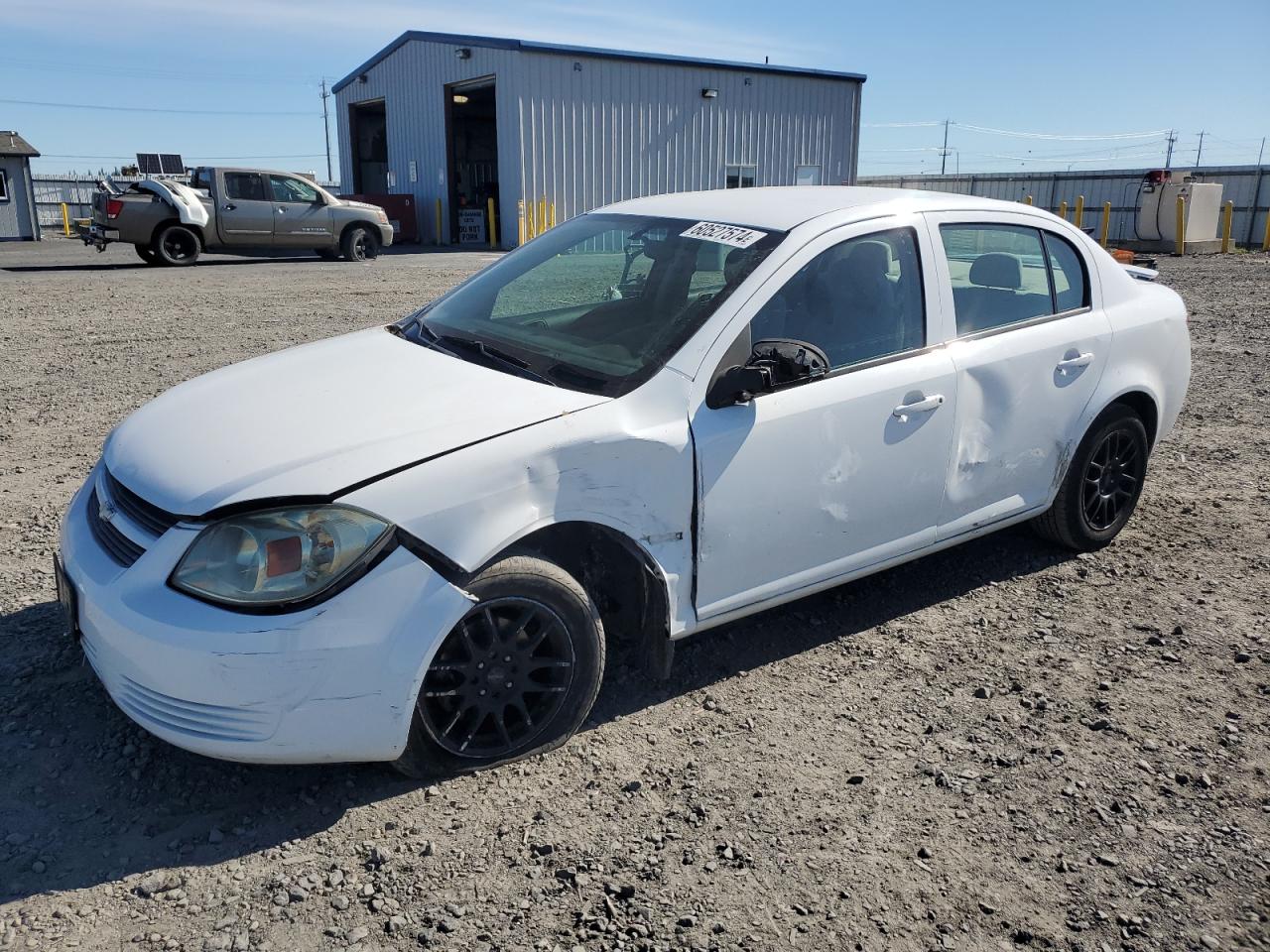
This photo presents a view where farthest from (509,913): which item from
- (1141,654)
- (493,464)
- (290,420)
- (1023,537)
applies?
(1023,537)

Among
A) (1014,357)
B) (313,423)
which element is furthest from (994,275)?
(313,423)

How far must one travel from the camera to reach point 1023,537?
16.6ft

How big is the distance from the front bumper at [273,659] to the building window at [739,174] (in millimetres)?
27855

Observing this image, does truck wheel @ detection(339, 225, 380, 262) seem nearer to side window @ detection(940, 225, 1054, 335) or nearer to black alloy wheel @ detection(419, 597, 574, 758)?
side window @ detection(940, 225, 1054, 335)

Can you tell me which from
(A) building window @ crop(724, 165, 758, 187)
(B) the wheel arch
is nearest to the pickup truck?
(A) building window @ crop(724, 165, 758, 187)

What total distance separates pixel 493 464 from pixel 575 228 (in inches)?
72.3

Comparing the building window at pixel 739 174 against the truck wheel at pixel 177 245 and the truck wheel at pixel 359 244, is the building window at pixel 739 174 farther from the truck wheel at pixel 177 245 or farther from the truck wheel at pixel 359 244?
the truck wheel at pixel 177 245

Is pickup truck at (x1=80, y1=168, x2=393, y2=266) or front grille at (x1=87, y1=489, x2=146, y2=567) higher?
pickup truck at (x1=80, y1=168, x2=393, y2=266)

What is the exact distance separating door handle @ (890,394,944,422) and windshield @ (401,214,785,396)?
748 mm

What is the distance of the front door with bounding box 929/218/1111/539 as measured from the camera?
3988mm

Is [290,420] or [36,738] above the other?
[290,420]

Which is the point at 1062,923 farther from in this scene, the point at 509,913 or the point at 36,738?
the point at 36,738

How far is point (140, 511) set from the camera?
2938 millimetres

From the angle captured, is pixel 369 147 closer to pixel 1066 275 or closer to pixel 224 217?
pixel 224 217
